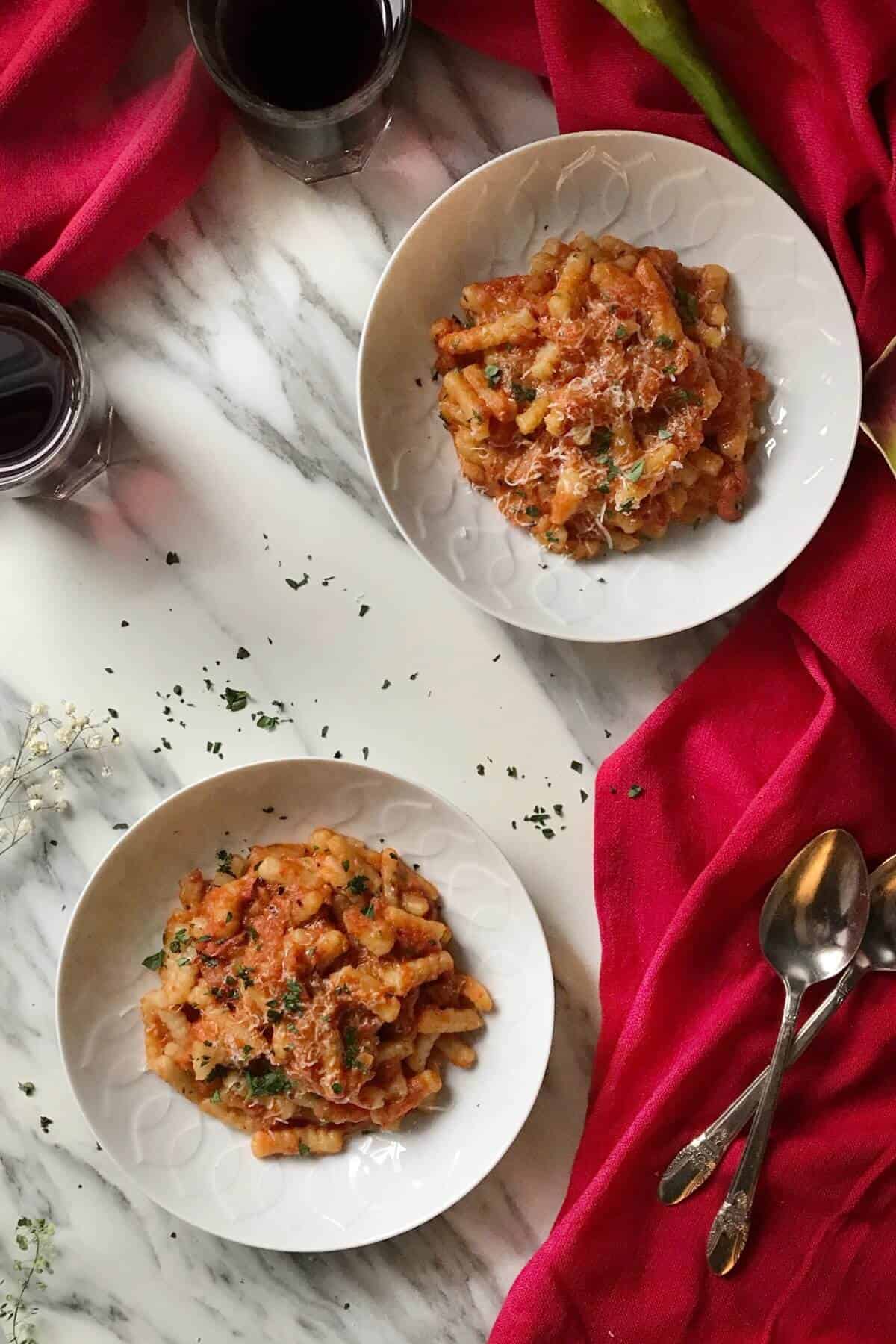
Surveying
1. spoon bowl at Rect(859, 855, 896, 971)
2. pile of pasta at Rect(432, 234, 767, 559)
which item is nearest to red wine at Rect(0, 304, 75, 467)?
pile of pasta at Rect(432, 234, 767, 559)

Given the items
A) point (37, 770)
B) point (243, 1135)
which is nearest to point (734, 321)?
point (37, 770)

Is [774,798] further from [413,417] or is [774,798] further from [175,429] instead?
[175,429]

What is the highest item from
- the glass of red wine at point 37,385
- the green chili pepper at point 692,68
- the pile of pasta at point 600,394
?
the glass of red wine at point 37,385

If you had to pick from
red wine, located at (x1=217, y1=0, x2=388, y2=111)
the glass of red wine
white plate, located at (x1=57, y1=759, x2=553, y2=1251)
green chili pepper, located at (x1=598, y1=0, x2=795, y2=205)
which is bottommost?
white plate, located at (x1=57, y1=759, x2=553, y2=1251)

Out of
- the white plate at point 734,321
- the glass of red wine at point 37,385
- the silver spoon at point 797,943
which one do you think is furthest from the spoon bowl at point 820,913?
the glass of red wine at point 37,385

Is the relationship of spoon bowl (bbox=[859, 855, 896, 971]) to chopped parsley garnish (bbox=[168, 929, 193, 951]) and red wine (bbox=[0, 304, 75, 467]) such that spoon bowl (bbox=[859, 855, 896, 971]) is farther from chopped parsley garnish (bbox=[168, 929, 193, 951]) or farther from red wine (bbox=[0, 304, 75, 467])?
red wine (bbox=[0, 304, 75, 467])

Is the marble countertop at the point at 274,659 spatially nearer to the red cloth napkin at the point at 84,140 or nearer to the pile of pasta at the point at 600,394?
the red cloth napkin at the point at 84,140

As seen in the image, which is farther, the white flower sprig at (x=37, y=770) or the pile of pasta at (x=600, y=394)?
the white flower sprig at (x=37, y=770)
